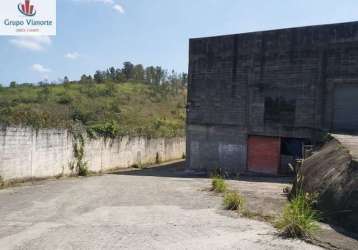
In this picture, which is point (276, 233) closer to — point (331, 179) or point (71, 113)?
point (331, 179)

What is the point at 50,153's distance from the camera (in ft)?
63.3

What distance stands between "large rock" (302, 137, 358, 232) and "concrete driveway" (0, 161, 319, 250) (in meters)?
1.42

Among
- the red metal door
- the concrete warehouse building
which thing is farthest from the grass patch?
the red metal door

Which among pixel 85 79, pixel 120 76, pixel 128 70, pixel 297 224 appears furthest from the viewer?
pixel 128 70

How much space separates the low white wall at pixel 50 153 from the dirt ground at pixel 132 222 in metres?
2.33

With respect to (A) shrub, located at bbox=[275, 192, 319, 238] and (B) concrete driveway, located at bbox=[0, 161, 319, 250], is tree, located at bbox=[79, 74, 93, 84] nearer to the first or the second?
(B) concrete driveway, located at bbox=[0, 161, 319, 250]

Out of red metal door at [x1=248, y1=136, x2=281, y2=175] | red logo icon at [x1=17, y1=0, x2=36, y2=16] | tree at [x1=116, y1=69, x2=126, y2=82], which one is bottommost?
red metal door at [x1=248, y1=136, x2=281, y2=175]

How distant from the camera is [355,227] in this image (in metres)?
7.99

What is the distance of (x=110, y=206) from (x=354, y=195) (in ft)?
20.4

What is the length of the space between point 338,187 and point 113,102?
146 ft

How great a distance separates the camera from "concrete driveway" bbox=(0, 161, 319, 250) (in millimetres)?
7548

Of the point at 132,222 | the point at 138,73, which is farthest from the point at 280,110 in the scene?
the point at 138,73

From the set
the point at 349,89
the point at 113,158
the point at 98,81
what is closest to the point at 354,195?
the point at 349,89

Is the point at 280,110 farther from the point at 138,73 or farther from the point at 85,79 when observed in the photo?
the point at 138,73
